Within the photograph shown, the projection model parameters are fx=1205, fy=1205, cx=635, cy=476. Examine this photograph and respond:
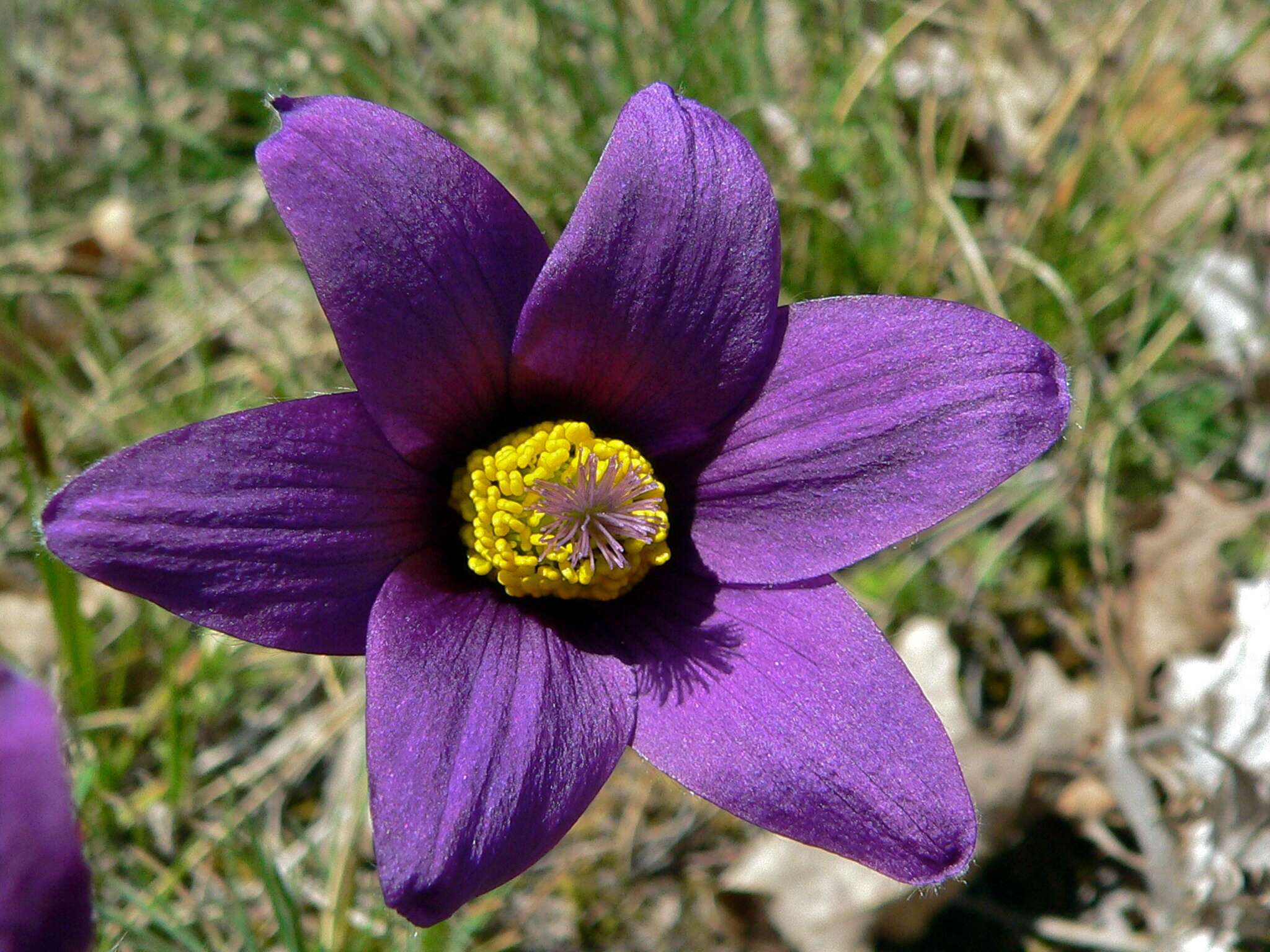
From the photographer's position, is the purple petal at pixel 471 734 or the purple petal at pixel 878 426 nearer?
the purple petal at pixel 471 734

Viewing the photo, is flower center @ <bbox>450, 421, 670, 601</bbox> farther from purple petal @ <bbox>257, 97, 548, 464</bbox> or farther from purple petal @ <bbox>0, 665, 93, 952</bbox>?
purple petal @ <bbox>0, 665, 93, 952</bbox>

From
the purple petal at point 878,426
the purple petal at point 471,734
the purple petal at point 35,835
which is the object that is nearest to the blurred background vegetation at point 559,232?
the purple petal at point 471,734

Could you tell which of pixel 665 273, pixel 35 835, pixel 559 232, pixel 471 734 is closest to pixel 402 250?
pixel 665 273

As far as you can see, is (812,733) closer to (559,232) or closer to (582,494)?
(582,494)

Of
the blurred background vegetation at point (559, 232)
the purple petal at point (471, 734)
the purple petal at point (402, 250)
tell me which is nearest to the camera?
the purple petal at point (471, 734)

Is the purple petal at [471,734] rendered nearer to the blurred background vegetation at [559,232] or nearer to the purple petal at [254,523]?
the purple petal at [254,523]

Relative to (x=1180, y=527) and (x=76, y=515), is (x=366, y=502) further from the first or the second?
(x=1180, y=527)
